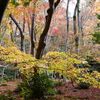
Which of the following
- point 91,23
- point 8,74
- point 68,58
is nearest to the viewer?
point 68,58

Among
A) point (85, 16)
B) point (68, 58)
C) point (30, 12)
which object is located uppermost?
point (85, 16)

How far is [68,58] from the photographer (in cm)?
828

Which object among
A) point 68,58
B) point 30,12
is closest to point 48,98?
point 68,58

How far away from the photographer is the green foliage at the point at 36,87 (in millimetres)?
13656

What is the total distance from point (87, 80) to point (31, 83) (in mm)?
6487

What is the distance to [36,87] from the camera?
544 inches

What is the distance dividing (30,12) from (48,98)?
26.7ft

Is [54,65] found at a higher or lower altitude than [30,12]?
lower

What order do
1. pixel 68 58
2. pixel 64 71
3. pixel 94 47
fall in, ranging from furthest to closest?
pixel 94 47, pixel 68 58, pixel 64 71

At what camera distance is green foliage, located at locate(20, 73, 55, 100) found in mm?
13656

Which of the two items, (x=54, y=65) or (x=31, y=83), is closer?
A: (x=54, y=65)

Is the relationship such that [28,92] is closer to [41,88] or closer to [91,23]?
[41,88]

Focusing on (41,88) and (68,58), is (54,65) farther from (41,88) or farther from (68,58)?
(41,88)

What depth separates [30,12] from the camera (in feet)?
66.1
